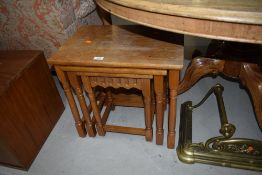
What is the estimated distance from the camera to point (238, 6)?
0.53 m

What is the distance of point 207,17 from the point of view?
1.73ft

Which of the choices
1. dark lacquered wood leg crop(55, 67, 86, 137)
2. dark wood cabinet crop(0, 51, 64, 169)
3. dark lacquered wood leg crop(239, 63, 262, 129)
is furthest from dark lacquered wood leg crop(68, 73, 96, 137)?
dark lacquered wood leg crop(239, 63, 262, 129)

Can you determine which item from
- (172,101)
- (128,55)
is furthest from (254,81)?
(128,55)

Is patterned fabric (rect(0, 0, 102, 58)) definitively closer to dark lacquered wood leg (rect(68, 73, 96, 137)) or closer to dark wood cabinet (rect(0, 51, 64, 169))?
dark wood cabinet (rect(0, 51, 64, 169))

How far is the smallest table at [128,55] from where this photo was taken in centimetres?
81

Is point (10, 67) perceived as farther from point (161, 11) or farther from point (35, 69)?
point (161, 11)

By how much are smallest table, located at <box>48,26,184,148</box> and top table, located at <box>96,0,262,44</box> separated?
194mm

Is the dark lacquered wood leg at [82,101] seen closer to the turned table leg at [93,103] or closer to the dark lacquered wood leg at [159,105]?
the turned table leg at [93,103]

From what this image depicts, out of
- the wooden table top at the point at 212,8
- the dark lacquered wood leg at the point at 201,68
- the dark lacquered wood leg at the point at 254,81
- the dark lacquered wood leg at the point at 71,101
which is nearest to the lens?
the wooden table top at the point at 212,8

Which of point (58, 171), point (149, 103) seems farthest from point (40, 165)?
point (149, 103)

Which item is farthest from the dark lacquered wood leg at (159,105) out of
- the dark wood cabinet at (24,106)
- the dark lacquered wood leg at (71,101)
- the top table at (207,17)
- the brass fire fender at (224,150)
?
the dark wood cabinet at (24,106)

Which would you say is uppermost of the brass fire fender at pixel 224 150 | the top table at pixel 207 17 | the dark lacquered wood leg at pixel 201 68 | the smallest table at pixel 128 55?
the top table at pixel 207 17

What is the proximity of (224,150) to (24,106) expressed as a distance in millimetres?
970

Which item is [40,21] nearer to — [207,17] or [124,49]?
[124,49]
